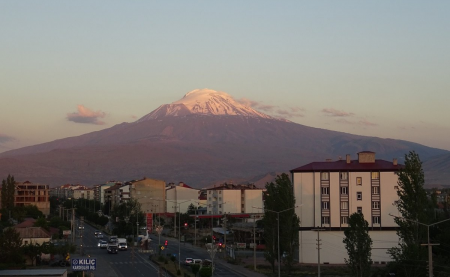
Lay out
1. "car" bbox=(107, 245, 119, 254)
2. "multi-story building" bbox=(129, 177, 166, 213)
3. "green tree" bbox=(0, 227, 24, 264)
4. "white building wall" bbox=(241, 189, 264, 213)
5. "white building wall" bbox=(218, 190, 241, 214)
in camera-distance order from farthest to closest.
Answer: "multi-story building" bbox=(129, 177, 166, 213)
"white building wall" bbox=(241, 189, 264, 213)
"white building wall" bbox=(218, 190, 241, 214)
"car" bbox=(107, 245, 119, 254)
"green tree" bbox=(0, 227, 24, 264)

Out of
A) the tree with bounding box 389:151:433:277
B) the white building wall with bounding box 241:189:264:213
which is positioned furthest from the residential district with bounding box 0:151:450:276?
the white building wall with bounding box 241:189:264:213

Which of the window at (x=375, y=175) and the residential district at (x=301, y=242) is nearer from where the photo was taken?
the residential district at (x=301, y=242)

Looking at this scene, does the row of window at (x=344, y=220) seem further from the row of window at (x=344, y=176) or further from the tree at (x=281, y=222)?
the tree at (x=281, y=222)

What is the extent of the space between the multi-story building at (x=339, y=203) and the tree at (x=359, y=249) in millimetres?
22529

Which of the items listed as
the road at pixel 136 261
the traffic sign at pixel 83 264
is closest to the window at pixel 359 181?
the road at pixel 136 261

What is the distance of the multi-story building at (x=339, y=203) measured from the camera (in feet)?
281

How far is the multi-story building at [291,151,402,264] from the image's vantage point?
8562 centimetres

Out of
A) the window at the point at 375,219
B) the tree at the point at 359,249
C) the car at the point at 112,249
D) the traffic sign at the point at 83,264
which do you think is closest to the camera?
the traffic sign at the point at 83,264

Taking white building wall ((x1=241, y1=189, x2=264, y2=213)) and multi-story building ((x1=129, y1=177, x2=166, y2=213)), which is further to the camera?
multi-story building ((x1=129, y1=177, x2=166, y2=213))

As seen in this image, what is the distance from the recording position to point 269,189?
80.2 m

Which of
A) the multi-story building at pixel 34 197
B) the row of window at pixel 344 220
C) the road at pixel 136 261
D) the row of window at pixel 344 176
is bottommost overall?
the road at pixel 136 261

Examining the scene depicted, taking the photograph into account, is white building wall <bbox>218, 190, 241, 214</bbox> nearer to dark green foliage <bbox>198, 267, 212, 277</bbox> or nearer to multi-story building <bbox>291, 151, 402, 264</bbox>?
multi-story building <bbox>291, 151, 402, 264</bbox>

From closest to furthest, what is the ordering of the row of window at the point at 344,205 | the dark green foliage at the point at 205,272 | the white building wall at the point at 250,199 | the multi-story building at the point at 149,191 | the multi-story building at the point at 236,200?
the dark green foliage at the point at 205,272 → the row of window at the point at 344,205 → the multi-story building at the point at 236,200 → the white building wall at the point at 250,199 → the multi-story building at the point at 149,191

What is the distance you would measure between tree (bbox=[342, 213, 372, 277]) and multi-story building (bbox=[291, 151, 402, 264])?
22.5 m
